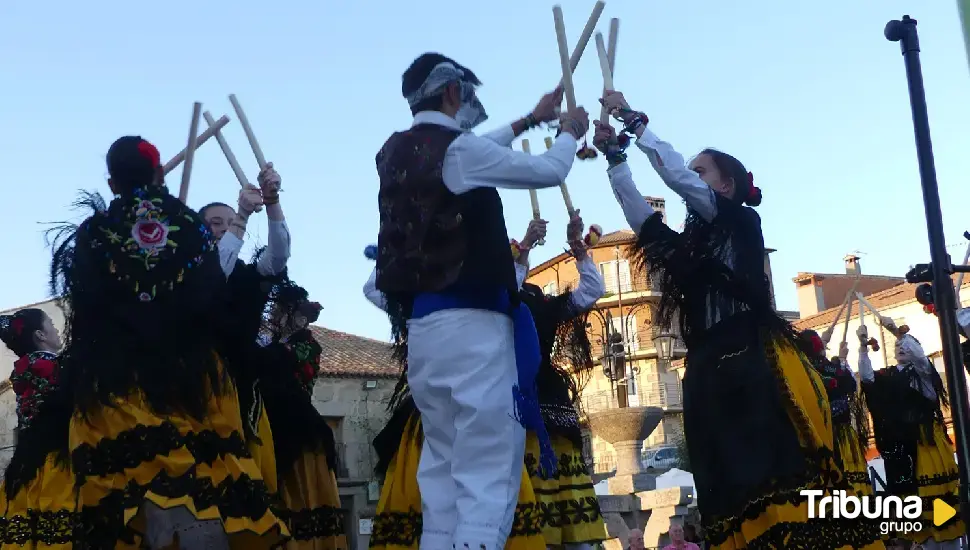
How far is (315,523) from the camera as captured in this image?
17.1 feet

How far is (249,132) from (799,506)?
9.99ft

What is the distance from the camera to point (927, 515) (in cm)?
730

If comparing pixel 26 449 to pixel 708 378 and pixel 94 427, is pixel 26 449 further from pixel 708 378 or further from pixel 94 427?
pixel 708 378

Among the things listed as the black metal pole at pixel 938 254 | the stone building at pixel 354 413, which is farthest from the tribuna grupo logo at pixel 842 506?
the stone building at pixel 354 413

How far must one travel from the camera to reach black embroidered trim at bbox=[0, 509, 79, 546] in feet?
12.5

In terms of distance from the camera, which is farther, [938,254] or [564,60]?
[564,60]

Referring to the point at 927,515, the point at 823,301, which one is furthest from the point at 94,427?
the point at 823,301

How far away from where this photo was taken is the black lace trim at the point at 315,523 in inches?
202

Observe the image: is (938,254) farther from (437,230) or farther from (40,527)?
(40,527)

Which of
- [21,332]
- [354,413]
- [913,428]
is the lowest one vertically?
[913,428]

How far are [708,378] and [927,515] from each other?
3.82m

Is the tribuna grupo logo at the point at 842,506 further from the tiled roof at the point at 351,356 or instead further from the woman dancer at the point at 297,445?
the tiled roof at the point at 351,356

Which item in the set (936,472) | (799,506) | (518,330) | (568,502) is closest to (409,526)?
(568,502)

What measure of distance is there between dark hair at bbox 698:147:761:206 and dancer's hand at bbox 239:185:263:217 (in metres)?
1.96
